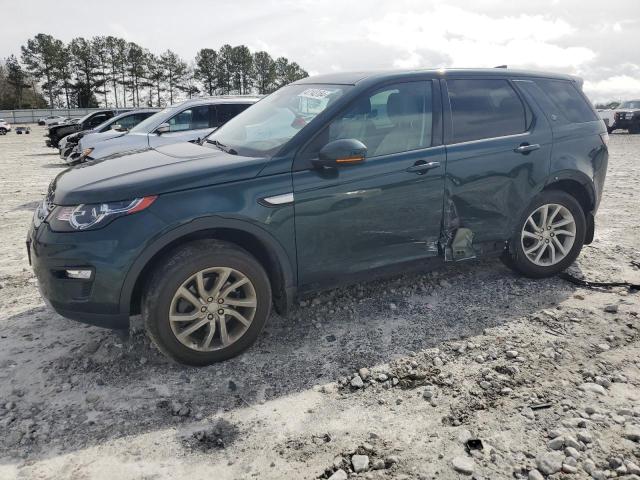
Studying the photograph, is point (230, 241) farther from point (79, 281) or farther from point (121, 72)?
point (121, 72)

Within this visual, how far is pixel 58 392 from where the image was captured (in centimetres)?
312

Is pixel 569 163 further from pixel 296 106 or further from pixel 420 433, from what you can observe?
pixel 420 433

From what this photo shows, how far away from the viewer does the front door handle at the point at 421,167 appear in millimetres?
3816

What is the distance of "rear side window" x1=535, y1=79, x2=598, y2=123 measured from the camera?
4664 mm

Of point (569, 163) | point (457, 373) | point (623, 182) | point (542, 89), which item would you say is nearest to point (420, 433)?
point (457, 373)

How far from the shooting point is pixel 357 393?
122 inches

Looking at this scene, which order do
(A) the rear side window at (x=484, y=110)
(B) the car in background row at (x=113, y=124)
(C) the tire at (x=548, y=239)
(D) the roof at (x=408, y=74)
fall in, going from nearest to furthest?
(D) the roof at (x=408, y=74) → (A) the rear side window at (x=484, y=110) → (C) the tire at (x=548, y=239) → (B) the car in background row at (x=113, y=124)

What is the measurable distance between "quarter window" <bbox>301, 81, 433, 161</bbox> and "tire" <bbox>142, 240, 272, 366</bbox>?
0.93 metres

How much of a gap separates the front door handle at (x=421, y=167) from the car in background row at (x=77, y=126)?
55.0 feet

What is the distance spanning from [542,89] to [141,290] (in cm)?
385

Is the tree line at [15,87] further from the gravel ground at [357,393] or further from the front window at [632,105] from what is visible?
the gravel ground at [357,393]

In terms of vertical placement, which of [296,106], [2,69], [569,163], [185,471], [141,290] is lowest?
[185,471]

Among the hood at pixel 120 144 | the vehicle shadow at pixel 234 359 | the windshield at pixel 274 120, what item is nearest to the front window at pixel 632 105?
the hood at pixel 120 144

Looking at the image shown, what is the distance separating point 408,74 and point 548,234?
1.98m
